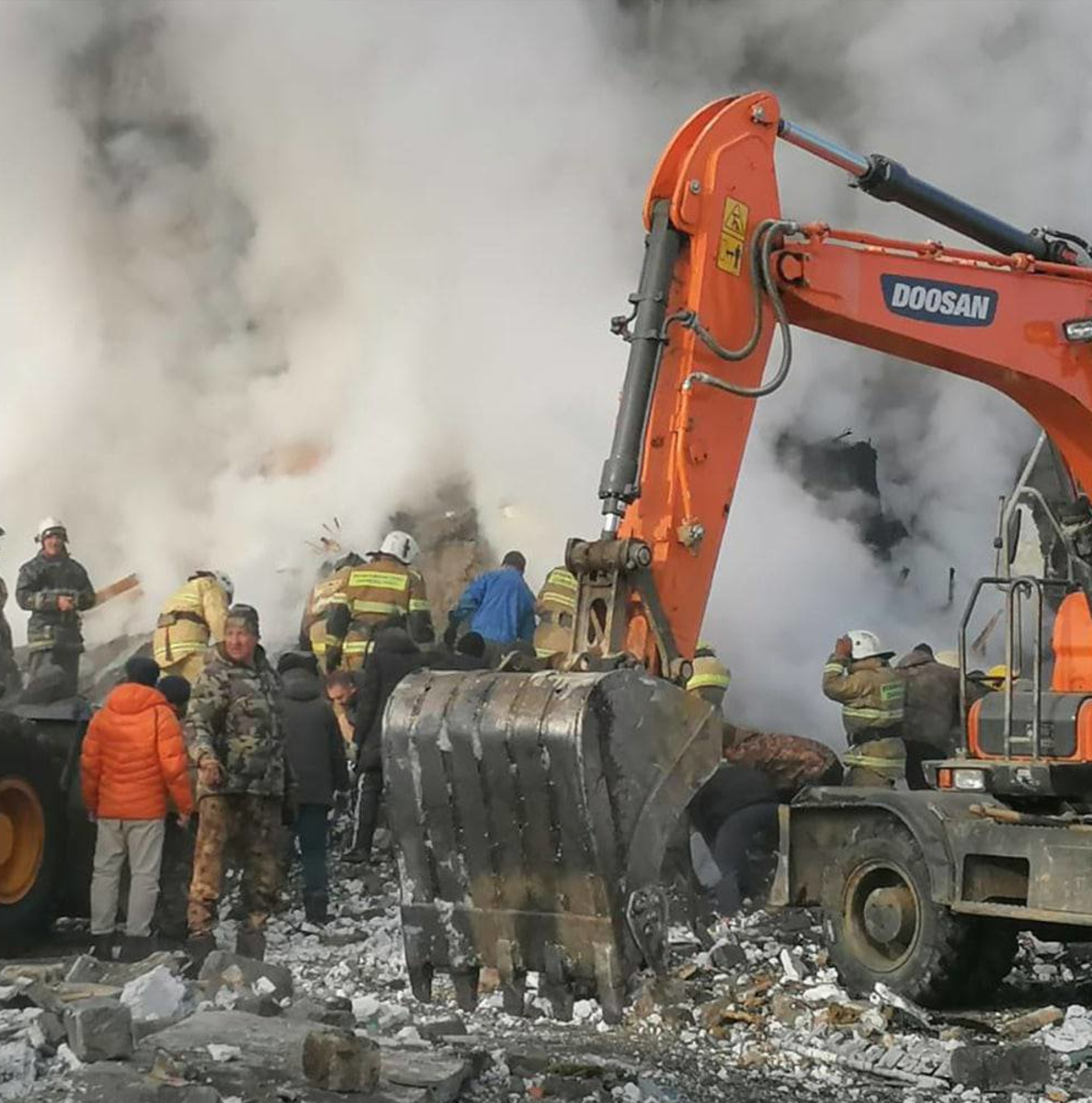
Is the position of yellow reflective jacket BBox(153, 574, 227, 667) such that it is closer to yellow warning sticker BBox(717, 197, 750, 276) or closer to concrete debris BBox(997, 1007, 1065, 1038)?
concrete debris BBox(997, 1007, 1065, 1038)

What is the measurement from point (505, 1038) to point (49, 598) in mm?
6359

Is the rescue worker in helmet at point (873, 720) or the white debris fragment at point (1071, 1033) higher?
the rescue worker in helmet at point (873, 720)

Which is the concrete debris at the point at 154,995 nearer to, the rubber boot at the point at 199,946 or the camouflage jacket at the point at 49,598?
the rubber boot at the point at 199,946

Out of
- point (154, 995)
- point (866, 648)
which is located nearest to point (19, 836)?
point (154, 995)

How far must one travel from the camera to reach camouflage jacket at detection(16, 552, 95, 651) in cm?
1114

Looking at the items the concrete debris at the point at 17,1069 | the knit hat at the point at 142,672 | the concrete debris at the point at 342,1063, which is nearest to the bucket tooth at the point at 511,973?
the concrete debris at the point at 342,1063

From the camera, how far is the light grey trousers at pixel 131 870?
7695 millimetres

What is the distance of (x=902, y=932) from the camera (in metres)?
6.89

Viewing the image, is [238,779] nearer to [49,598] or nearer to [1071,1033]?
[1071,1033]

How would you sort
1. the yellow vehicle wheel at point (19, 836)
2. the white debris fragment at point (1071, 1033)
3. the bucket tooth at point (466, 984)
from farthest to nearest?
the yellow vehicle wheel at point (19, 836) < the white debris fragment at point (1071, 1033) < the bucket tooth at point (466, 984)

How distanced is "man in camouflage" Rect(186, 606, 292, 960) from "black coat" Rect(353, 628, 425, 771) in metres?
1.40

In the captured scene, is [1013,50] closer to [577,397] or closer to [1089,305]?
[577,397]

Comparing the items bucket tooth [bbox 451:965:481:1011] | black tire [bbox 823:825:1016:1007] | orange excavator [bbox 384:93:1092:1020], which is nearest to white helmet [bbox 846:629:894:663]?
orange excavator [bbox 384:93:1092:1020]

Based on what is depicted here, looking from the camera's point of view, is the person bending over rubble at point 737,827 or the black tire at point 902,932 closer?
the black tire at point 902,932
